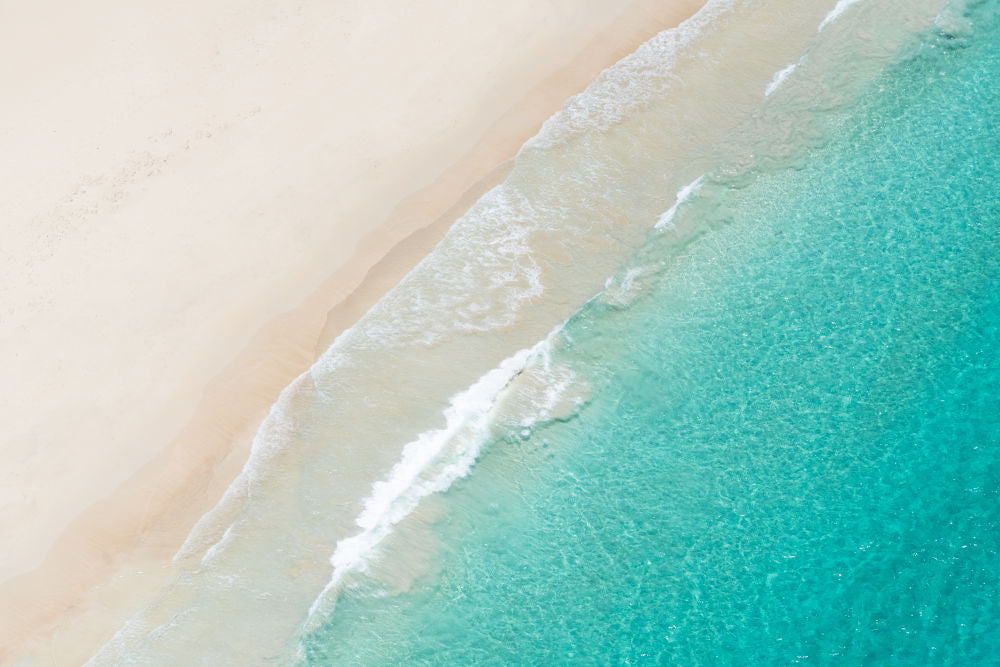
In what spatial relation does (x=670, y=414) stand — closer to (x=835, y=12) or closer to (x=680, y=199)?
(x=680, y=199)

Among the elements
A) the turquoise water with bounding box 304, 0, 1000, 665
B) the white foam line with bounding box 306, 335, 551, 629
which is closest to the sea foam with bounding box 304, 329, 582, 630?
the white foam line with bounding box 306, 335, 551, 629

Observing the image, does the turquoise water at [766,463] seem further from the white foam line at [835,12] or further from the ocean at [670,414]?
the white foam line at [835,12]

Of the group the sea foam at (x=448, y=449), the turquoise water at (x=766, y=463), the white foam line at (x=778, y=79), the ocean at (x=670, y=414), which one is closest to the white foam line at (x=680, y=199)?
the ocean at (x=670, y=414)

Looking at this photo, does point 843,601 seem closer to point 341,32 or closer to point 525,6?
point 525,6

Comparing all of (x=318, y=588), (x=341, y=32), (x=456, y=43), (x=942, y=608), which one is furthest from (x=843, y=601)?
(x=341, y=32)

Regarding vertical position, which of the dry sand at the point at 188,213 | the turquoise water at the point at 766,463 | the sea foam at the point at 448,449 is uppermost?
the dry sand at the point at 188,213

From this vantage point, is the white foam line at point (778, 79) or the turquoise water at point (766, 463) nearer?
the turquoise water at point (766, 463)
